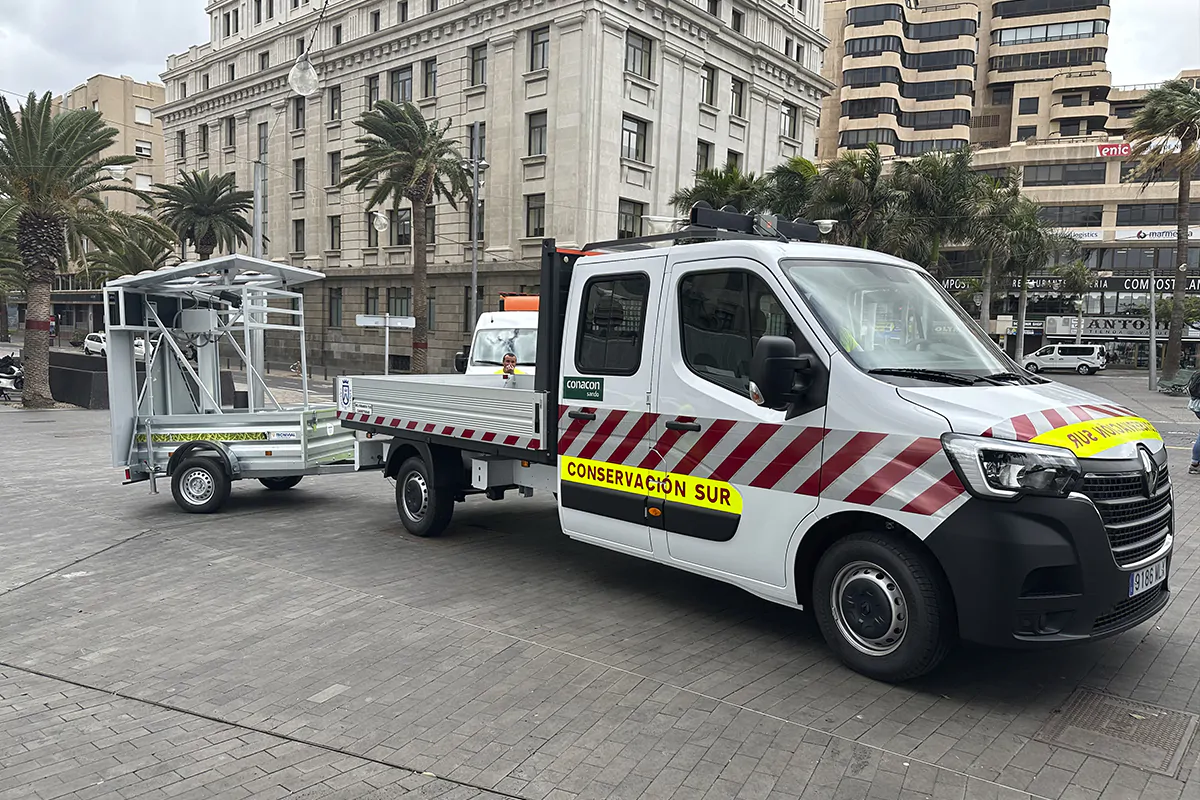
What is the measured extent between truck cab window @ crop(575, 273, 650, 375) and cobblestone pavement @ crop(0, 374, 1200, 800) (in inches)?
67.1

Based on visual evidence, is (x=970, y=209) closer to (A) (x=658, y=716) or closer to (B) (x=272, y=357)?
(A) (x=658, y=716)

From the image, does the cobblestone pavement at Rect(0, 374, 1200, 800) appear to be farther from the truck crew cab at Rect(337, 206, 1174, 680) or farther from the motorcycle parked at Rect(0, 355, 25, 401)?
the motorcycle parked at Rect(0, 355, 25, 401)

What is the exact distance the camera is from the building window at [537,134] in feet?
120

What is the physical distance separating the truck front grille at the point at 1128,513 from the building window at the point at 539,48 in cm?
3477

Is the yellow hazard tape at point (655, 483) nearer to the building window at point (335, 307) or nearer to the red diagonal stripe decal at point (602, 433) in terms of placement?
the red diagonal stripe decal at point (602, 433)

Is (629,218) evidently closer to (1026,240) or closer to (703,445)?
(1026,240)

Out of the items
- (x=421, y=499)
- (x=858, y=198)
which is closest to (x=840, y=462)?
(x=421, y=499)

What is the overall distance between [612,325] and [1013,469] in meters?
2.77

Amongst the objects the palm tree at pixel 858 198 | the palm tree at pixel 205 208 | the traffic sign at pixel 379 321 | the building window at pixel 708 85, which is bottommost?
the traffic sign at pixel 379 321

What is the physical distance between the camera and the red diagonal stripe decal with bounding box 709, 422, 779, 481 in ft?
16.3

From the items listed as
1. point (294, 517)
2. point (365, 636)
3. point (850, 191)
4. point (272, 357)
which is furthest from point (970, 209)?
point (272, 357)

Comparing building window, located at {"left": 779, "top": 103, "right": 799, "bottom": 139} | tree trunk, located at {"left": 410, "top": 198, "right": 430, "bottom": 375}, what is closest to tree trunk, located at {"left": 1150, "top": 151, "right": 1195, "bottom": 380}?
building window, located at {"left": 779, "top": 103, "right": 799, "bottom": 139}

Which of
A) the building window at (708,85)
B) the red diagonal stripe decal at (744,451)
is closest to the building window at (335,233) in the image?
the building window at (708,85)

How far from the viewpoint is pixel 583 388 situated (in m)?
6.09
